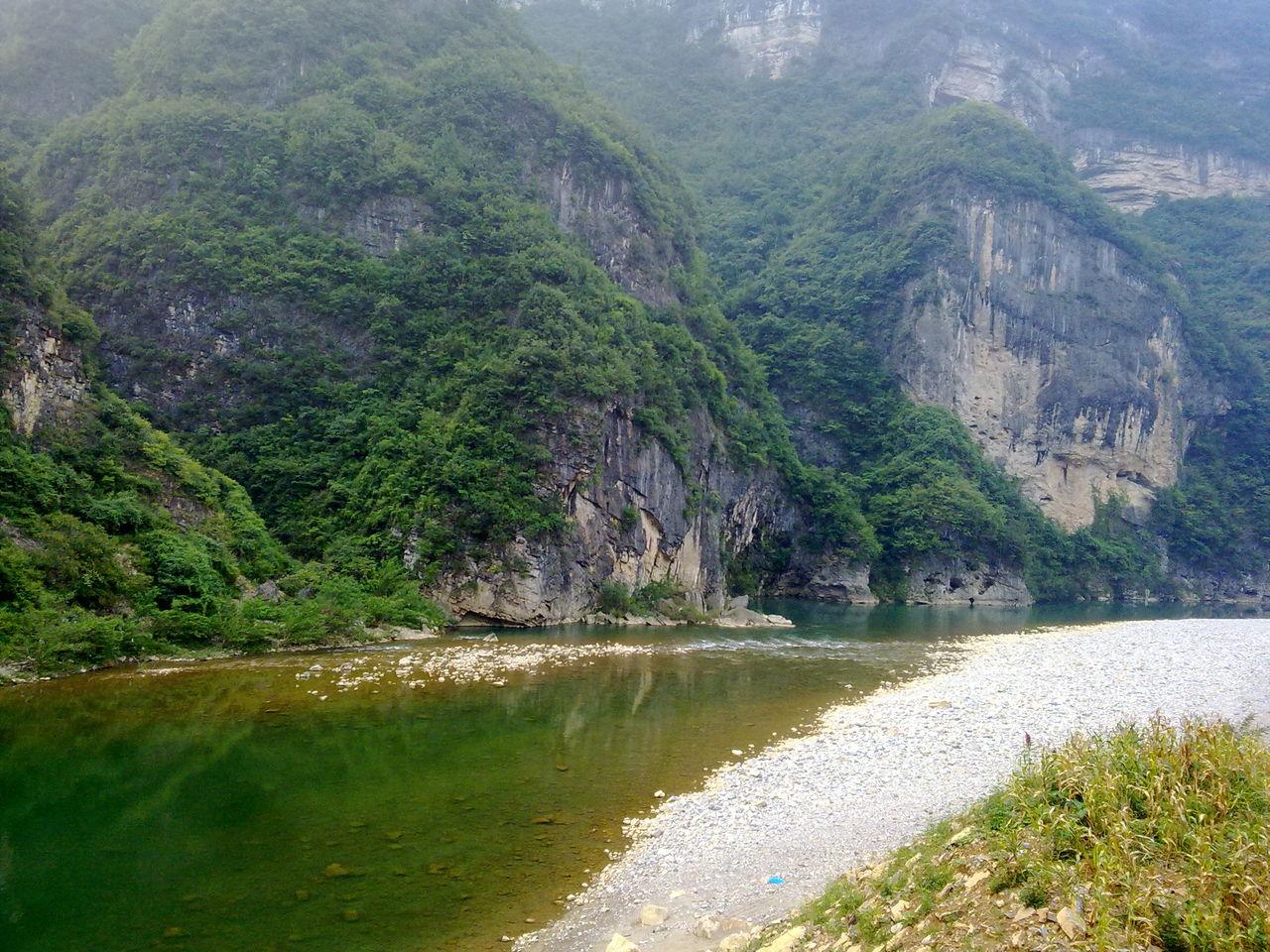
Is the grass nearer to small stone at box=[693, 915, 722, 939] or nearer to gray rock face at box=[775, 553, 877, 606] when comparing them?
small stone at box=[693, 915, 722, 939]

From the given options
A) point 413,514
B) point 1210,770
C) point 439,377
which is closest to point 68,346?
point 413,514

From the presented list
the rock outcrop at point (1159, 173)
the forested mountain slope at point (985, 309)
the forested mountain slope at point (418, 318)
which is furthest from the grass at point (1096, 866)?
the rock outcrop at point (1159, 173)

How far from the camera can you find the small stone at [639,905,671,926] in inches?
283

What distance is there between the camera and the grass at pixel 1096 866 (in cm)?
407

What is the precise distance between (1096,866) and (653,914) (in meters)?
→ 4.21

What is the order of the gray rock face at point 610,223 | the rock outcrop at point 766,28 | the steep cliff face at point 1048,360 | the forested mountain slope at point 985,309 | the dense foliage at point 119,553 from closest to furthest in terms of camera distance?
1. the dense foliage at point 119,553
2. the gray rock face at point 610,223
3. the forested mountain slope at point 985,309
4. the steep cliff face at point 1048,360
5. the rock outcrop at point 766,28

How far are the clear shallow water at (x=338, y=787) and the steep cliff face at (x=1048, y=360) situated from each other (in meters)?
66.8

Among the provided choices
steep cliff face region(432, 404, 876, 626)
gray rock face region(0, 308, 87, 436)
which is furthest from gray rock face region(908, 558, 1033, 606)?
gray rock face region(0, 308, 87, 436)

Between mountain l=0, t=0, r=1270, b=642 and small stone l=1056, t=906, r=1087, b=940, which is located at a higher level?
mountain l=0, t=0, r=1270, b=642

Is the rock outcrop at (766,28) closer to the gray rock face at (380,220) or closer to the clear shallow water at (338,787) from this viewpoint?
the gray rock face at (380,220)

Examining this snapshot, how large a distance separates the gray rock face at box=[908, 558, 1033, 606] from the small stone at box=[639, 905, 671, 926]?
59.6 meters

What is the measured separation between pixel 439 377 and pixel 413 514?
10.4m

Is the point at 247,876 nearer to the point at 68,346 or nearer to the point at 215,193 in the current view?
the point at 68,346

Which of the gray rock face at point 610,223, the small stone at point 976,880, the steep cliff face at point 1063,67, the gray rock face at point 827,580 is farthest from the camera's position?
the steep cliff face at point 1063,67
